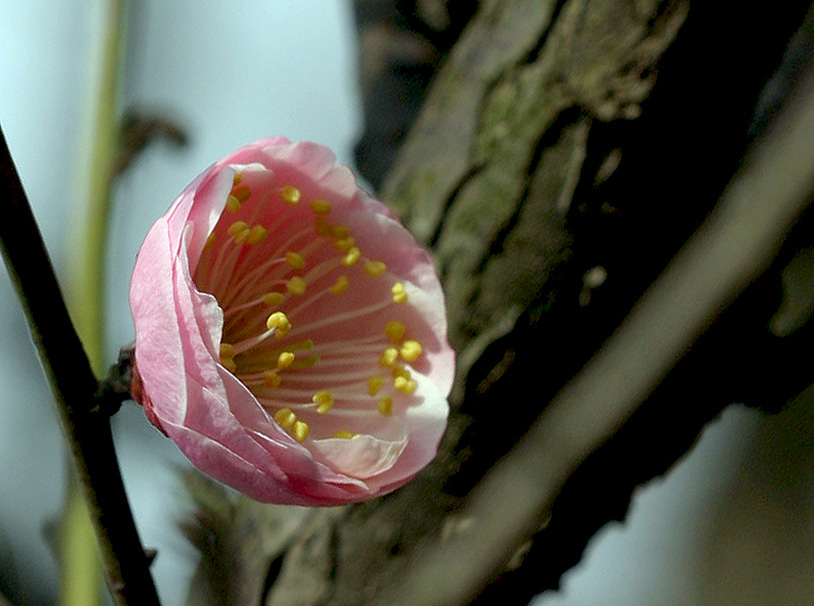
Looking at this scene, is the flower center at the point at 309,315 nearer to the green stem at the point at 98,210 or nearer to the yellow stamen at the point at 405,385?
the yellow stamen at the point at 405,385

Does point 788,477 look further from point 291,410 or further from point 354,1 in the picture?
point 291,410

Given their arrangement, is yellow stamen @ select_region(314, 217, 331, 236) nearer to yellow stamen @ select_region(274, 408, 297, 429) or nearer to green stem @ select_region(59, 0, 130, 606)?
yellow stamen @ select_region(274, 408, 297, 429)

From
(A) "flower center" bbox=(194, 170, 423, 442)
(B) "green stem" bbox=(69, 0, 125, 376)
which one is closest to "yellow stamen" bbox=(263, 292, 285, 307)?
(A) "flower center" bbox=(194, 170, 423, 442)

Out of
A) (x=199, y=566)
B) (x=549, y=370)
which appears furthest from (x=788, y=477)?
(x=199, y=566)

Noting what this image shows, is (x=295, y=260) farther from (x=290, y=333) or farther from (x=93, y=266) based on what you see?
(x=93, y=266)

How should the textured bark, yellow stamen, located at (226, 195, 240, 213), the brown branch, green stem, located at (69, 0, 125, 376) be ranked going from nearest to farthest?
the brown branch
yellow stamen, located at (226, 195, 240, 213)
the textured bark
green stem, located at (69, 0, 125, 376)
